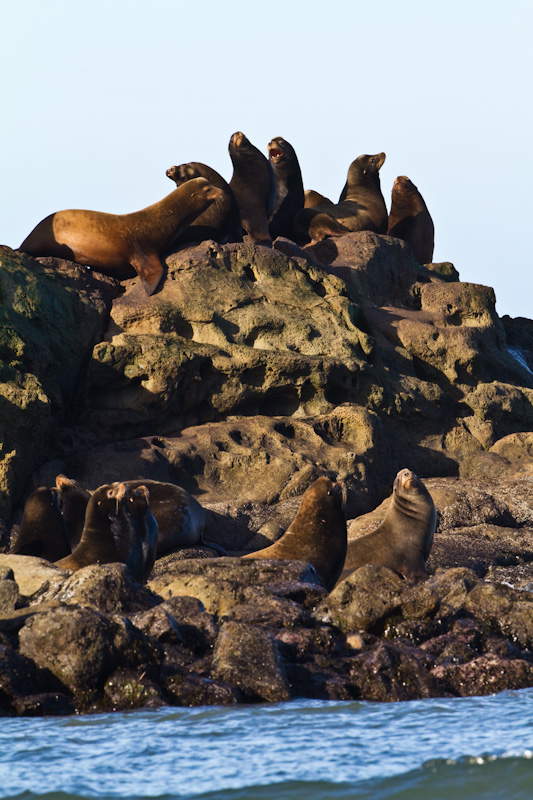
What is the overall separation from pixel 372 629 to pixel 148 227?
30.3ft

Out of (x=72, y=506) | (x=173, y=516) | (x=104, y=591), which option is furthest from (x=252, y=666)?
(x=173, y=516)

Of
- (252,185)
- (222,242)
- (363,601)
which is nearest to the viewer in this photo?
(363,601)

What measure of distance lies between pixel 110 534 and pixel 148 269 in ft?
22.9

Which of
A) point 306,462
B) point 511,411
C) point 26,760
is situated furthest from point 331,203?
point 26,760

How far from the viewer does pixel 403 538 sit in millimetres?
9562

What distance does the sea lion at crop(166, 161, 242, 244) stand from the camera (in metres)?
15.6

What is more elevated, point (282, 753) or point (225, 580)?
point (225, 580)

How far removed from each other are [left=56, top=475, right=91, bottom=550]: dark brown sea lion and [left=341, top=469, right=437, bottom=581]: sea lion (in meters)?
2.69

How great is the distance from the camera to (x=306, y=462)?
12742 millimetres

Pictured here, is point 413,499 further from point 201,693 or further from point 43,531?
point 201,693

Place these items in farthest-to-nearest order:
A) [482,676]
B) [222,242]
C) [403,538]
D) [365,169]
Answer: [365,169] < [222,242] < [403,538] < [482,676]

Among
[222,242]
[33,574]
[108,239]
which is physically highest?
[222,242]

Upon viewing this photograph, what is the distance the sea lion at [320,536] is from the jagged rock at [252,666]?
3.14m

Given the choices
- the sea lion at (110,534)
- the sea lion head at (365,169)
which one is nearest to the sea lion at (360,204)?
the sea lion head at (365,169)
